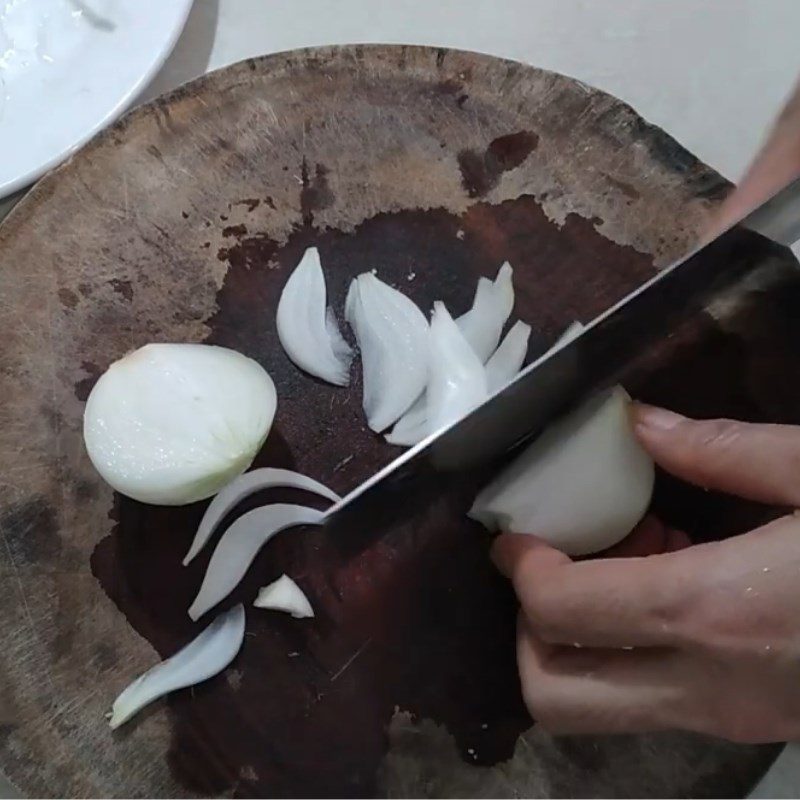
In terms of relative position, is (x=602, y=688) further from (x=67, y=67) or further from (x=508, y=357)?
(x=67, y=67)

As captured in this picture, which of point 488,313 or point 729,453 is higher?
point 488,313

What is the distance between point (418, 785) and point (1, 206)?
0.71 meters

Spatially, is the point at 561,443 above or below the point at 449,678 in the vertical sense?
above

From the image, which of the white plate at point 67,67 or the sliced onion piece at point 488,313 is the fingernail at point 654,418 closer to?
the sliced onion piece at point 488,313

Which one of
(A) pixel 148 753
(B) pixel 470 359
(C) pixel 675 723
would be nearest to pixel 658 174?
(B) pixel 470 359

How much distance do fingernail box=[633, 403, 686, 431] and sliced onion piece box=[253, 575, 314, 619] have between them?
0.34 meters

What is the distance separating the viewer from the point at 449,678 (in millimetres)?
835

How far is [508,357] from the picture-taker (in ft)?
2.91

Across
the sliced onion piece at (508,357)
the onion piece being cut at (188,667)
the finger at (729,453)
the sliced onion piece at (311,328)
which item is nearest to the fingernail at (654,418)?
the finger at (729,453)

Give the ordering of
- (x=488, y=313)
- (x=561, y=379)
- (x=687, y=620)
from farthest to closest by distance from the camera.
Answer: (x=488, y=313) → (x=561, y=379) → (x=687, y=620)

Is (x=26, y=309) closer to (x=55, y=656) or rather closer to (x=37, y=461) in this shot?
(x=37, y=461)

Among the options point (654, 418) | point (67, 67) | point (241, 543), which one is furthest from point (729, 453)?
point (67, 67)

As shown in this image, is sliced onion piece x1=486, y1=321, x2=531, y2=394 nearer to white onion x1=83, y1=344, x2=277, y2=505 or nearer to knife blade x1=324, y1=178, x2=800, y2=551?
knife blade x1=324, y1=178, x2=800, y2=551

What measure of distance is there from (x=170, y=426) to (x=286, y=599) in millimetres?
185
